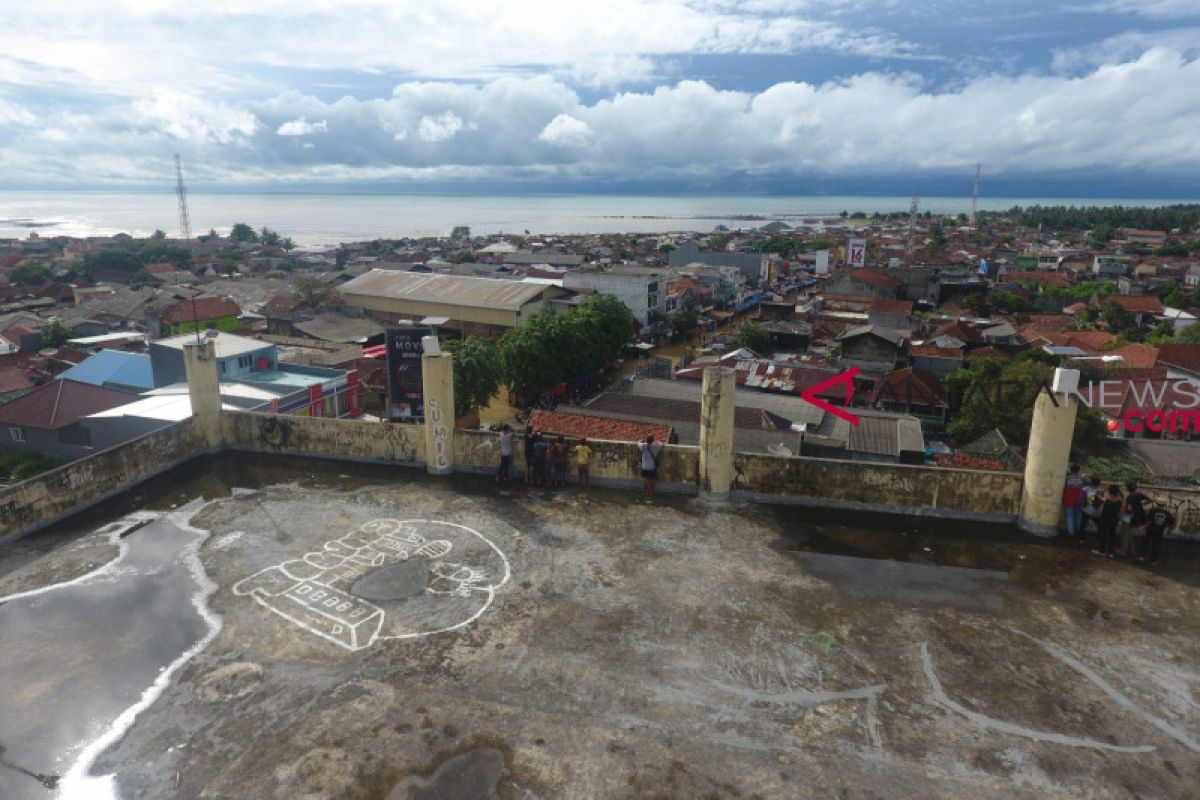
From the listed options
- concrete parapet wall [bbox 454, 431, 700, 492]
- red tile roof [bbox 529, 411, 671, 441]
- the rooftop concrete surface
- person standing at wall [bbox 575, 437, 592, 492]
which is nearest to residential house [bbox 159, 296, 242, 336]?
red tile roof [bbox 529, 411, 671, 441]

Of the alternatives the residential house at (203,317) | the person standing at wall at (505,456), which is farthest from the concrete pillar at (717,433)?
the residential house at (203,317)

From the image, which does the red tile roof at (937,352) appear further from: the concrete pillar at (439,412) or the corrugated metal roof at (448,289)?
the concrete pillar at (439,412)

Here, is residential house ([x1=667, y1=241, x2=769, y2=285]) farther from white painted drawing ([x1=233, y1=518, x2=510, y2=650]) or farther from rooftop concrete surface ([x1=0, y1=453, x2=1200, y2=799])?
white painted drawing ([x1=233, y1=518, x2=510, y2=650])

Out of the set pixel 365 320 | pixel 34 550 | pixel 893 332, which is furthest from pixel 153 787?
pixel 365 320

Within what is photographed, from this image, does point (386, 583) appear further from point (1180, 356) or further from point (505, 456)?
point (1180, 356)

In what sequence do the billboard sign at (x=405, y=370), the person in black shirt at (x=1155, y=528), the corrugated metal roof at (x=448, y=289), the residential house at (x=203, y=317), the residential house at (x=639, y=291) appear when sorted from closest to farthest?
the person in black shirt at (x=1155, y=528) < the billboard sign at (x=405, y=370) < the residential house at (x=203, y=317) < the corrugated metal roof at (x=448, y=289) < the residential house at (x=639, y=291)

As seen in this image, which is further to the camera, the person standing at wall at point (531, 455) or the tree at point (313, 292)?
the tree at point (313, 292)
